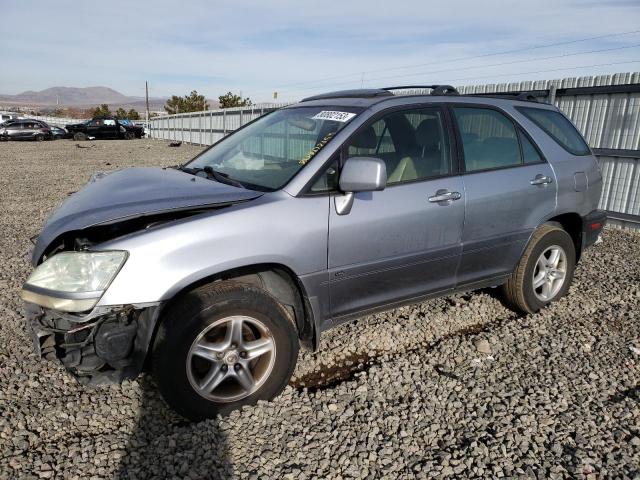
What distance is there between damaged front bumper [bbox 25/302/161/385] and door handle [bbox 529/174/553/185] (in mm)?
2927

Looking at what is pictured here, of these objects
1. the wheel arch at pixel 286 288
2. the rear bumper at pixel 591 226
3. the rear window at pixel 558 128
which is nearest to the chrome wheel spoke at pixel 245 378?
the wheel arch at pixel 286 288

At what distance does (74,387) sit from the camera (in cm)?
297

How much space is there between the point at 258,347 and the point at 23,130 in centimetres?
3366

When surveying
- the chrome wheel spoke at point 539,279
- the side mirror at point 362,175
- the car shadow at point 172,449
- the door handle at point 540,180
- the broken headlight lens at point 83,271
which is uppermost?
the side mirror at point 362,175

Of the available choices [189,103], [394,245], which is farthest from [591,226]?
[189,103]

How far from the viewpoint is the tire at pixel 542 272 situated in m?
3.90

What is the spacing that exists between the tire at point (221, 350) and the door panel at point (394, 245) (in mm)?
458

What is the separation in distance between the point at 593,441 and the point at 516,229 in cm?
164

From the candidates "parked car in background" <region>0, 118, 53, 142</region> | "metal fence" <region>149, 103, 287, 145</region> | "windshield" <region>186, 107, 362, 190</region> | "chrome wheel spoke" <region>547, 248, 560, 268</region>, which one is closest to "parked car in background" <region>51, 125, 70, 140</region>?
"parked car in background" <region>0, 118, 53, 142</region>

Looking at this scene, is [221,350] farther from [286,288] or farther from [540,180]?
[540,180]

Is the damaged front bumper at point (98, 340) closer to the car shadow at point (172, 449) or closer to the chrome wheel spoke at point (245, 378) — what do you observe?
the car shadow at point (172, 449)

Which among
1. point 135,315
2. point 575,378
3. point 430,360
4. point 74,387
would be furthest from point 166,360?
point 575,378

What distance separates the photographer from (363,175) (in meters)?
2.70

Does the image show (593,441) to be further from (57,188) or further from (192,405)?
(57,188)
